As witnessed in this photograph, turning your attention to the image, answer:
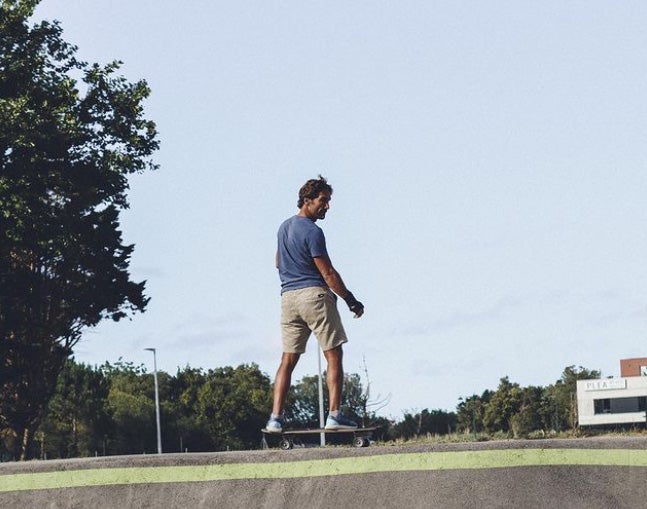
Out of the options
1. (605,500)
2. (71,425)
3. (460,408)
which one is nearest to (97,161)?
(605,500)

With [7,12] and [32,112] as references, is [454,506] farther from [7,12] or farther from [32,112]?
[7,12]

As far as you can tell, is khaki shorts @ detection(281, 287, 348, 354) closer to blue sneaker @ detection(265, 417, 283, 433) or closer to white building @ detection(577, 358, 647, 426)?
blue sneaker @ detection(265, 417, 283, 433)

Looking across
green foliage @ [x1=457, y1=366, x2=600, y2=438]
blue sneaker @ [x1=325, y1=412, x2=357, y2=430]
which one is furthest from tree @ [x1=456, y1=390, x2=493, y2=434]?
blue sneaker @ [x1=325, y1=412, x2=357, y2=430]

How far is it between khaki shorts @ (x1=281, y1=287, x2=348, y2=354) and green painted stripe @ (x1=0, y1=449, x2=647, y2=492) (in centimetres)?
115

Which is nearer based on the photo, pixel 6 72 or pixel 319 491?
pixel 319 491

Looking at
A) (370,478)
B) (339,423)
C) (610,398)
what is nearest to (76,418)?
(339,423)

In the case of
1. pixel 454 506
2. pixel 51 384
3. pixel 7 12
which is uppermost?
pixel 7 12

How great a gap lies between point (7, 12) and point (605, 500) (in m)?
29.4

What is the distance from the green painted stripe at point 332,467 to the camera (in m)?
9.52

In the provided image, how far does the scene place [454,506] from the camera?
937 cm

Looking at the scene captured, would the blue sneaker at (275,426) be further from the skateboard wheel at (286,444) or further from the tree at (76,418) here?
the tree at (76,418)

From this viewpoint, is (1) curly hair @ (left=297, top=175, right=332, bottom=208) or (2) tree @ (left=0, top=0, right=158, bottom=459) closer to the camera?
(1) curly hair @ (left=297, top=175, right=332, bottom=208)

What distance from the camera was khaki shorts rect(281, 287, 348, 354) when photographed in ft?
35.4

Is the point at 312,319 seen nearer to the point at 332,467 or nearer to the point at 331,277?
the point at 331,277
